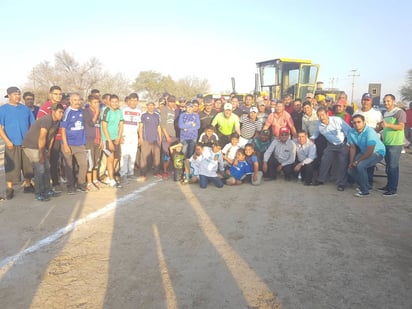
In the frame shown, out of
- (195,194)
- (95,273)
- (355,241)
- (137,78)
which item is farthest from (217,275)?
(137,78)

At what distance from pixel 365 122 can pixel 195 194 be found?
3618 mm

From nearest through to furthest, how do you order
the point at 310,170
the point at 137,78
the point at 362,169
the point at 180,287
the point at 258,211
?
the point at 180,287, the point at 258,211, the point at 362,169, the point at 310,170, the point at 137,78

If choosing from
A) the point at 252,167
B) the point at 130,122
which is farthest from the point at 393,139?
the point at 130,122

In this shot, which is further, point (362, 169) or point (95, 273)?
point (362, 169)

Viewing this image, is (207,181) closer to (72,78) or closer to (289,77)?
(289,77)

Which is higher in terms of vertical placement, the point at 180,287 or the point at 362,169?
the point at 362,169

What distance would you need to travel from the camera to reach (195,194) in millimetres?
5973

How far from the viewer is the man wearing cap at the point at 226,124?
763 centimetres

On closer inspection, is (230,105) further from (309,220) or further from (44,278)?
(44,278)

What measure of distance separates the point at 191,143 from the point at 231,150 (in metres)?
1.05

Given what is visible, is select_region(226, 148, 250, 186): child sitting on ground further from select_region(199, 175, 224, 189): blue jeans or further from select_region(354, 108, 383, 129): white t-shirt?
select_region(354, 108, 383, 129): white t-shirt

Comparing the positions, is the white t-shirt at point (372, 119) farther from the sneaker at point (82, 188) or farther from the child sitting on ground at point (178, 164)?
the sneaker at point (82, 188)

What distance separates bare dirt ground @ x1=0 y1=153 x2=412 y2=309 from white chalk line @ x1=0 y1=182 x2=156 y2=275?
21 millimetres

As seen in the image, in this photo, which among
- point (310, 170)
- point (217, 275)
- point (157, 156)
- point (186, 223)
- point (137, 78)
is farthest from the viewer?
point (137, 78)
